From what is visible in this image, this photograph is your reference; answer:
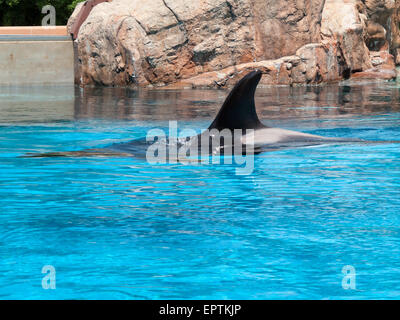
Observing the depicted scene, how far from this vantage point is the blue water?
3.67 m

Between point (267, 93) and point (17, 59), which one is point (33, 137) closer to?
point (267, 93)

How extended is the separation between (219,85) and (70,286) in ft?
50.3

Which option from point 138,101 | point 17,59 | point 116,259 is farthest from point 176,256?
point 17,59

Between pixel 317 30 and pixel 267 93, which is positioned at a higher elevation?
pixel 317 30

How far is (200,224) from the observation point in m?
4.81

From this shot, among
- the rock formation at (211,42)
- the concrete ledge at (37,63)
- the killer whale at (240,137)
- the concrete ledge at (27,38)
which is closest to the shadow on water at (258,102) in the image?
the rock formation at (211,42)

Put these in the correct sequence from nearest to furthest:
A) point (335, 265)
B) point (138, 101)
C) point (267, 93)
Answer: point (335, 265), point (138, 101), point (267, 93)

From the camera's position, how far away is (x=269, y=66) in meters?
18.7

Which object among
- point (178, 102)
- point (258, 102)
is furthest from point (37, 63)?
point (258, 102)

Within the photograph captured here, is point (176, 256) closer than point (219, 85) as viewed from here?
Yes

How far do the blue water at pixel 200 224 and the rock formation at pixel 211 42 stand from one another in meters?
9.78

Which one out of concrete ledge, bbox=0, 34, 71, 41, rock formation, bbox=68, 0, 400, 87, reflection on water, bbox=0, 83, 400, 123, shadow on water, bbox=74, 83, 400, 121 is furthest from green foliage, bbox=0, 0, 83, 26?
shadow on water, bbox=74, 83, 400, 121
